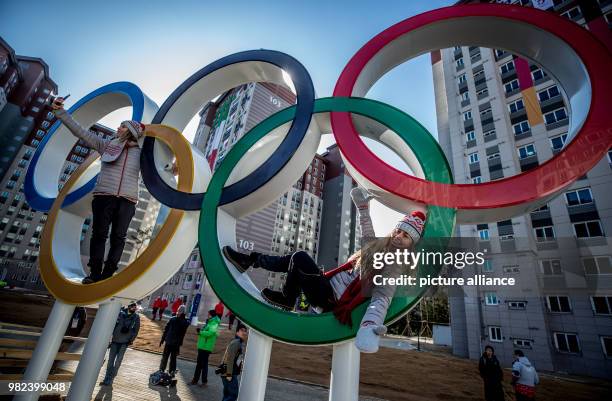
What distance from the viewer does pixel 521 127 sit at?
77.2ft

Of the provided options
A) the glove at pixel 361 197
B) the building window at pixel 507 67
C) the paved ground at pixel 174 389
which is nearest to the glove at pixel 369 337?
the glove at pixel 361 197

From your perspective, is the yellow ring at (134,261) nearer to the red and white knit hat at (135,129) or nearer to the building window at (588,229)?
the red and white knit hat at (135,129)

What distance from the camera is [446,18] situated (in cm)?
316

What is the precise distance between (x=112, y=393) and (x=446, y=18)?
7781 mm

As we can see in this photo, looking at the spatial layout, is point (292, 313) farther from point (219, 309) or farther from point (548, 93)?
point (548, 93)

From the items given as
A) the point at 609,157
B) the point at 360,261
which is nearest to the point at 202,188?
the point at 360,261

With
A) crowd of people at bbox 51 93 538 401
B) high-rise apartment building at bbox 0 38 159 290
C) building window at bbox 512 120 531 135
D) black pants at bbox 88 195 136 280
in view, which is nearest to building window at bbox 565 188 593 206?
building window at bbox 512 120 531 135

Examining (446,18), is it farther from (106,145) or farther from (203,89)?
(106,145)

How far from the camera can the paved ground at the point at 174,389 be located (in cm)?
550

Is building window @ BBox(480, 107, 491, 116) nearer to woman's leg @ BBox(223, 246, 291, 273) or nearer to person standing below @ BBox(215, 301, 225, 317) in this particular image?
person standing below @ BBox(215, 301, 225, 317)

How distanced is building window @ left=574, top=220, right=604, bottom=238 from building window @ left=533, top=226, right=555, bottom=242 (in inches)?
49.4

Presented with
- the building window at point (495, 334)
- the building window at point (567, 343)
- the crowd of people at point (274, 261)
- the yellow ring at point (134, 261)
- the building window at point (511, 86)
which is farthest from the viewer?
the building window at point (511, 86)

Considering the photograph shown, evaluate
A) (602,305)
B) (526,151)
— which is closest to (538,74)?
(526,151)

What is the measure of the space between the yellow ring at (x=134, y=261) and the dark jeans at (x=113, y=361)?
3203mm
